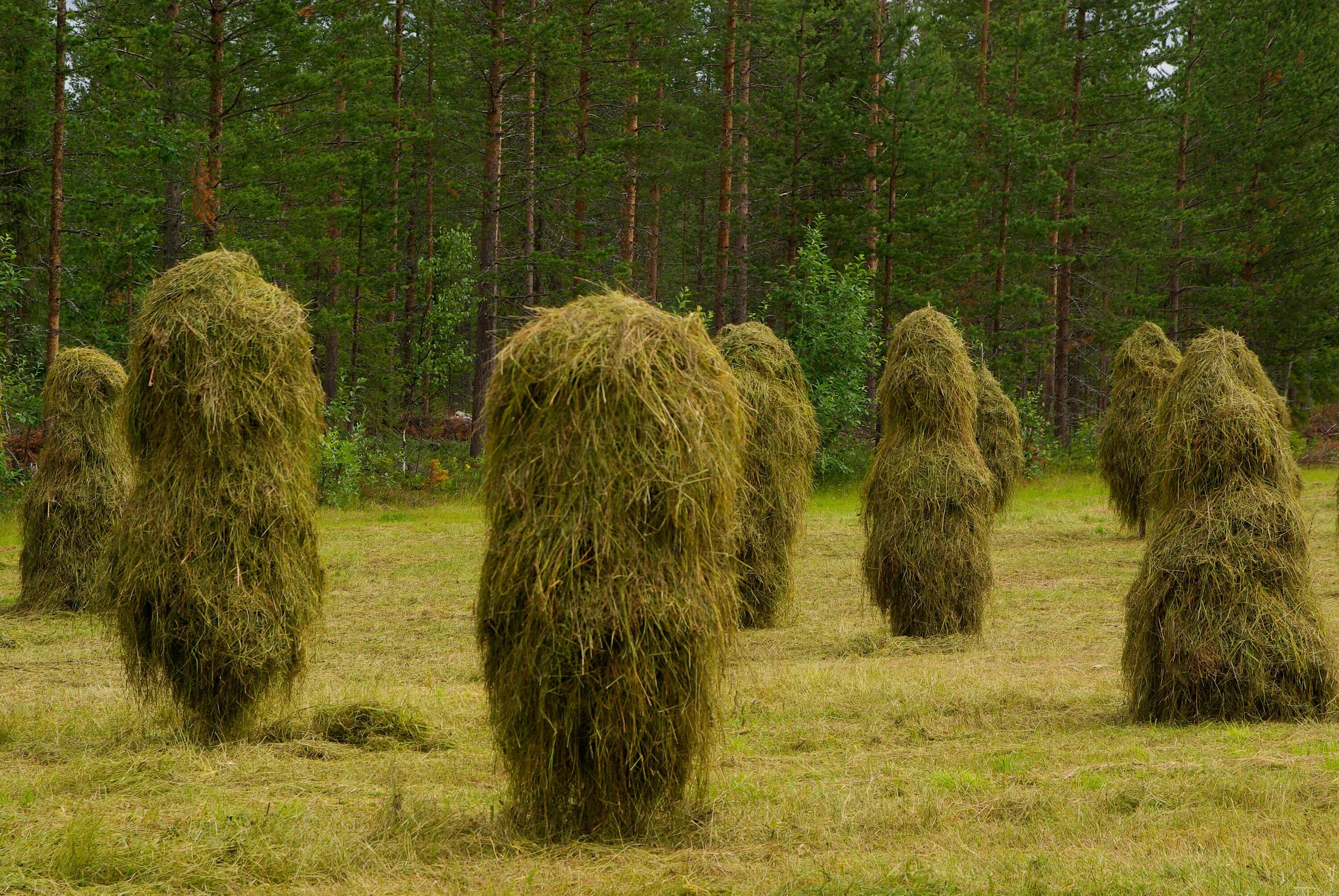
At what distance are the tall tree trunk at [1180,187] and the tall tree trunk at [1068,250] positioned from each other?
9.21 ft

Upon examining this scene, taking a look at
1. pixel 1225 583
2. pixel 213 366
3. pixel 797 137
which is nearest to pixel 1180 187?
pixel 797 137

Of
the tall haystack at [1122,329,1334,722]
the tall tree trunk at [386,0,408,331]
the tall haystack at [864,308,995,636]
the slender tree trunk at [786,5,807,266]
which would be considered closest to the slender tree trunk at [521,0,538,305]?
the tall tree trunk at [386,0,408,331]

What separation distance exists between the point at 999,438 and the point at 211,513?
17258mm

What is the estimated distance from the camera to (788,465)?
13.4m

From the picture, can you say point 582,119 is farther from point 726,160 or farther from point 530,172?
point 726,160

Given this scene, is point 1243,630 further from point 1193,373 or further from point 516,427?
point 516,427

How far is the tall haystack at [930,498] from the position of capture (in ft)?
38.1

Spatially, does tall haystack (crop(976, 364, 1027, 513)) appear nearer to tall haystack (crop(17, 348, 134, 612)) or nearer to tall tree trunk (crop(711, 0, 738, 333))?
tall tree trunk (crop(711, 0, 738, 333))

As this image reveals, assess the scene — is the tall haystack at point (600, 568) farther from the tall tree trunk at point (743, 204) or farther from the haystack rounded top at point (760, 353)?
the tall tree trunk at point (743, 204)

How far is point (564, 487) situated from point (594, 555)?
362 millimetres

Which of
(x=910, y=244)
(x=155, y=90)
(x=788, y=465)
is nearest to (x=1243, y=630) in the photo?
(x=788, y=465)

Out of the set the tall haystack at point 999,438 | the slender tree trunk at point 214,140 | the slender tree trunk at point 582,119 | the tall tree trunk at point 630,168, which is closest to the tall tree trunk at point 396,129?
the slender tree trunk at point 582,119

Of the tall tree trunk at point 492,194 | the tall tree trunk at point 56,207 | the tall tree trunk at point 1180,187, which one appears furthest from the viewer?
the tall tree trunk at point 1180,187

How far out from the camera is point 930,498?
11500mm
